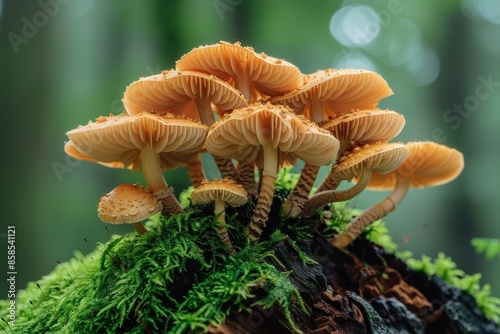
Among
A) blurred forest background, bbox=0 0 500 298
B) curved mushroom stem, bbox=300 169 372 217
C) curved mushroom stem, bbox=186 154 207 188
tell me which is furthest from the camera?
blurred forest background, bbox=0 0 500 298

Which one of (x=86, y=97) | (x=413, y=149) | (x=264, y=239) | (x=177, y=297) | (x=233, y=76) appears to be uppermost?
(x=86, y=97)

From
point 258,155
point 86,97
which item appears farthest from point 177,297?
point 86,97

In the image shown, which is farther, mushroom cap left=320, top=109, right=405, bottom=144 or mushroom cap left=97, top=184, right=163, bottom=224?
mushroom cap left=320, top=109, right=405, bottom=144

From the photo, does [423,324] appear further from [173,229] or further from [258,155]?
[173,229]

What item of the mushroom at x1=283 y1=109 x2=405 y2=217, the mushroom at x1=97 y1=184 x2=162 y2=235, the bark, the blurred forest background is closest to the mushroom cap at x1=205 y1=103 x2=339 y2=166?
the mushroom at x1=283 y1=109 x2=405 y2=217

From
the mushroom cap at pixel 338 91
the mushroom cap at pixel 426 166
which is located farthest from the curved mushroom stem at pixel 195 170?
the mushroom cap at pixel 426 166

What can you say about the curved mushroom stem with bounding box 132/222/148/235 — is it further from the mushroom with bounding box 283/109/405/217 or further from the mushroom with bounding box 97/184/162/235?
the mushroom with bounding box 283/109/405/217

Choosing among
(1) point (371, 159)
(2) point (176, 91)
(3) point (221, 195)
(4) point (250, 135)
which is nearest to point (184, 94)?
(2) point (176, 91)
